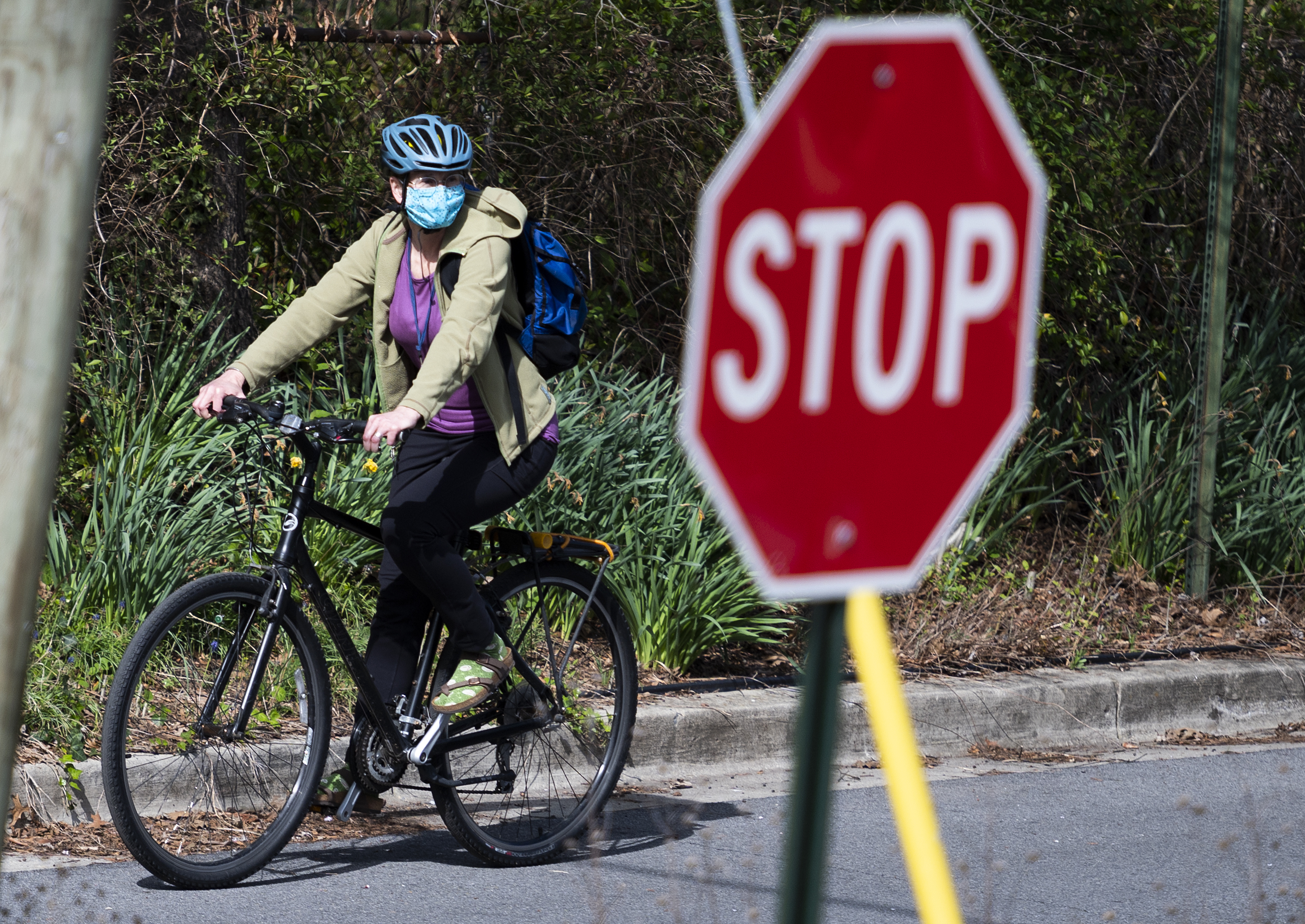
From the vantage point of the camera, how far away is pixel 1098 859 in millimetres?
4879

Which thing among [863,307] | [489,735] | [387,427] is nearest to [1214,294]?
[489,735]

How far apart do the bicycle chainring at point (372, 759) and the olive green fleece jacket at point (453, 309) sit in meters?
0.92

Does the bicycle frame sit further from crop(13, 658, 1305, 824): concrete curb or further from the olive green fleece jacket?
crop(13, 658, 1305, 824): concrete curb

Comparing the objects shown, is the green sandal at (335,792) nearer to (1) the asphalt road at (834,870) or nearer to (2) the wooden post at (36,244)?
(1) the asphalt road at (834,870)

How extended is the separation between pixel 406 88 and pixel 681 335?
6.26 feet

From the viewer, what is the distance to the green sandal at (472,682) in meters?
4.64

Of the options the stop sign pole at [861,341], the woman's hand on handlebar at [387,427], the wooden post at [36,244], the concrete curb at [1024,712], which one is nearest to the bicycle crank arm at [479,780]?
the concrete curb at [1024,712]

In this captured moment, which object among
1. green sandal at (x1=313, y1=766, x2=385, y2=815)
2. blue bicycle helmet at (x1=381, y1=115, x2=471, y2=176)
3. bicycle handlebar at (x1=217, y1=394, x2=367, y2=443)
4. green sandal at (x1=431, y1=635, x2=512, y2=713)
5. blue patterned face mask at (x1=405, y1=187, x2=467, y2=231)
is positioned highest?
blue bicycle helmet at (x1=381, y1=115, x2=471, y2=176)

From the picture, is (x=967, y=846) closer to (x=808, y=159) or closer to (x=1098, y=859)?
(x=1098, y=859)

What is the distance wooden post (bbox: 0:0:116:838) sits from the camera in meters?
2.29

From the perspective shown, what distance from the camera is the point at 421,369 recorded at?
425 cm

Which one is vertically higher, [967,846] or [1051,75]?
[1051,75]

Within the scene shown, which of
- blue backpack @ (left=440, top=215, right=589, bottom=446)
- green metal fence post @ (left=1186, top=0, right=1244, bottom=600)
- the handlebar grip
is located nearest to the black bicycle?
the handlebar grip

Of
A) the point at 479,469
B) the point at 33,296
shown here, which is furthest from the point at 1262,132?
the point at 33,296
